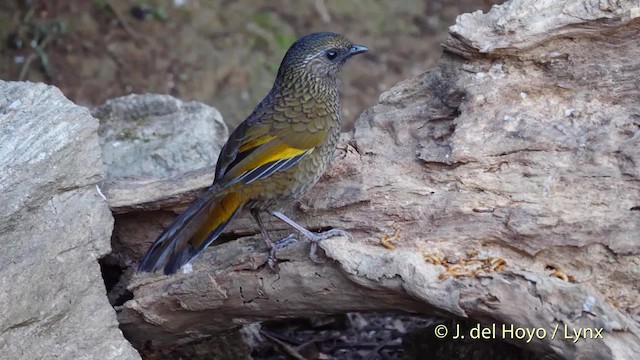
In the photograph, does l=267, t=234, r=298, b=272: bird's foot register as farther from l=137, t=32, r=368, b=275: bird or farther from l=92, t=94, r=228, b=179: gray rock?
l=92, t=94, r=228, b=179: gray rock

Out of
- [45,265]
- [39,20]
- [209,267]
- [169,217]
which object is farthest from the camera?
[39,20]

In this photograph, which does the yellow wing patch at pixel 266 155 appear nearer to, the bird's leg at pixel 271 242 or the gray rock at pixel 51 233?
the bird's leg at pixel 271 242

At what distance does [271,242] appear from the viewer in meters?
4.37

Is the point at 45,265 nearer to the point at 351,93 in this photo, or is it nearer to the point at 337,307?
the point at 337,307

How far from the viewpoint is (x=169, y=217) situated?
4785 millimetres

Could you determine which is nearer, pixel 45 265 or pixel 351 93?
pixel 45 265

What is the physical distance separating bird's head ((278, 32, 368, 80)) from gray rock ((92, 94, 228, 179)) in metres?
1.01

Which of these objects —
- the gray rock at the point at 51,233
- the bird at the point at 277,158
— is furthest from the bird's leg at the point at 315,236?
the gray rock at the point at 51,233

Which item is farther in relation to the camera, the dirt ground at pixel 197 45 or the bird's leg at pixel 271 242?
the dirt ground at pixel 197 45

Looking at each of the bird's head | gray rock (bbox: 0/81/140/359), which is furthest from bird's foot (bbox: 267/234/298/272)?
the bird's head

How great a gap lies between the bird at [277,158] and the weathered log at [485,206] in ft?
0.40

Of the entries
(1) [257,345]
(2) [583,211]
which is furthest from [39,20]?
(2) [583,211]

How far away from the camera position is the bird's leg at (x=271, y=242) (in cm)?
420

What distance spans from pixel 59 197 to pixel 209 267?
745 mm
